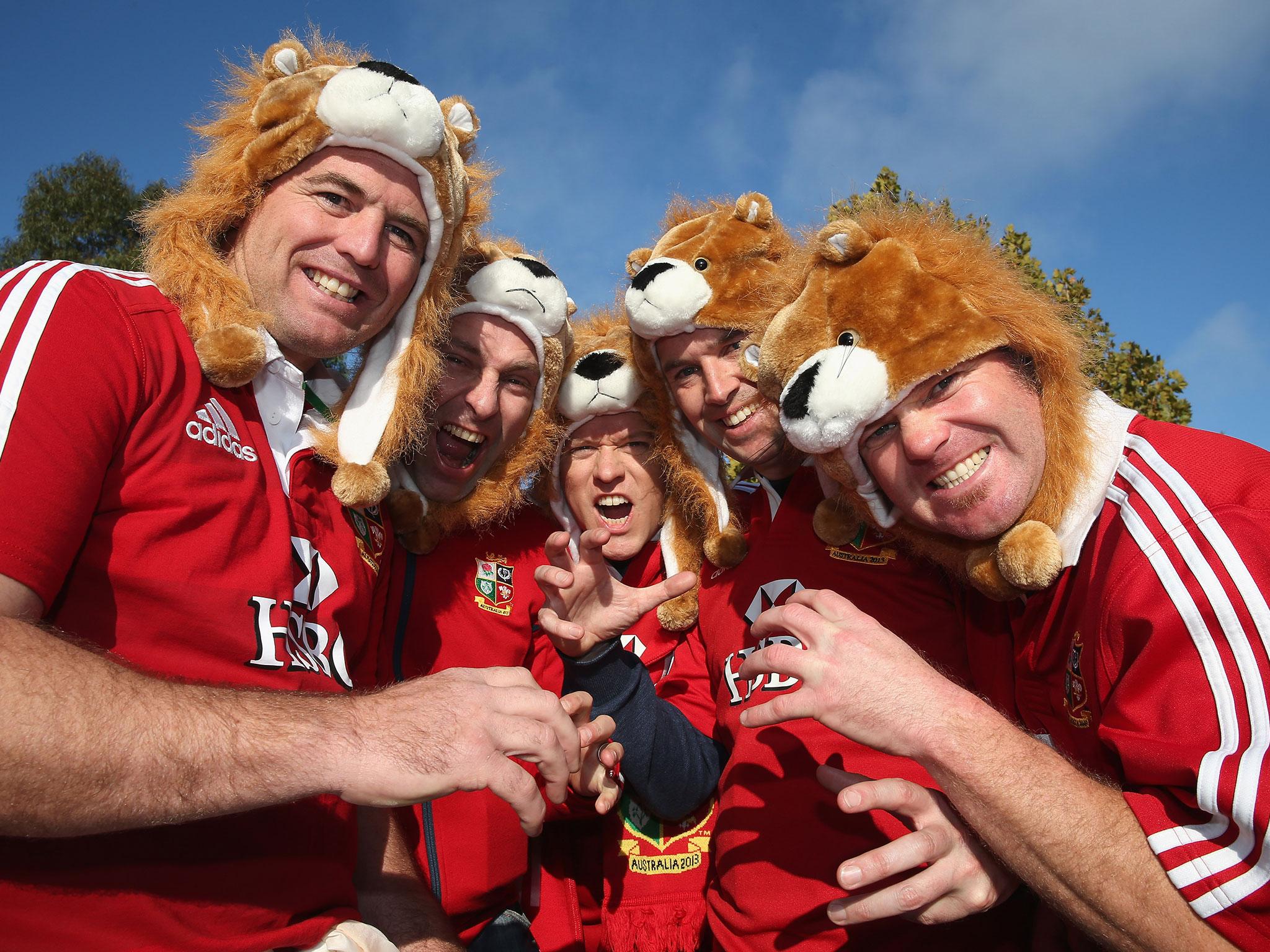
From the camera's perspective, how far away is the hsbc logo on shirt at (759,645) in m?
2.87

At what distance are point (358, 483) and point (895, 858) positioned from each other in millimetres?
1880

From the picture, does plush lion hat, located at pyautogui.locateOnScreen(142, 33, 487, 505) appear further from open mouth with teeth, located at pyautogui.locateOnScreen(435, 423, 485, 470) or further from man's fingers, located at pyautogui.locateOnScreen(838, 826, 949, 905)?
man's fingers, located at pyautogui.locateOnScreen(838, 826, 949, 905)

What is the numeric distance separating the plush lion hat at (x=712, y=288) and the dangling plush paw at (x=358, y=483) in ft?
4.19

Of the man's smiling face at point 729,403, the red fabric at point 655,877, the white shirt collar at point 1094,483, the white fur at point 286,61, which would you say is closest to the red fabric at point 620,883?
the red fabric at point 655,877

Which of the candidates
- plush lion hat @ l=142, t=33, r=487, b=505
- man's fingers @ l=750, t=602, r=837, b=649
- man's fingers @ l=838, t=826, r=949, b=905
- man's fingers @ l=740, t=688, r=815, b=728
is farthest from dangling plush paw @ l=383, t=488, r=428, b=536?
man's fingers @ l=838, t=826, r=949, b=905

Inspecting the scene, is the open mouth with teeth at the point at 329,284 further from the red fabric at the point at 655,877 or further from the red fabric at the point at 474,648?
the red fabric at the point at 655,877

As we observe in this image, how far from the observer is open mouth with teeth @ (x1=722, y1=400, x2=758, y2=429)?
10.9 feet

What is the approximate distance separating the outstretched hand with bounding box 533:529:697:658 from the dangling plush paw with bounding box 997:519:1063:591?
38.1 inches

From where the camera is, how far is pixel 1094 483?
83.9 inches

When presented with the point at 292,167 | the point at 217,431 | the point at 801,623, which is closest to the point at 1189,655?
the point at 801,623

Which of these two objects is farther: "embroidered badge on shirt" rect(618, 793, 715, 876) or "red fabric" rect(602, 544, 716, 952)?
"embroidered badge on shirt" rect(618, 793, 715, 876)

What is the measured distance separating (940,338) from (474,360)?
204 centimetres

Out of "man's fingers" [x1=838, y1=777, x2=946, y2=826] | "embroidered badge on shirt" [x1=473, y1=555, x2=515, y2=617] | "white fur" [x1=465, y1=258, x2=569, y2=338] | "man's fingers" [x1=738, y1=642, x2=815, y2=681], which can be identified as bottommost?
"man's fingers" [x1=838, y1=777, x2=946, y2=826]

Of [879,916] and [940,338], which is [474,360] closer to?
[940,338]
